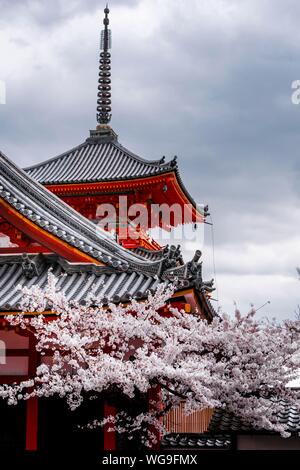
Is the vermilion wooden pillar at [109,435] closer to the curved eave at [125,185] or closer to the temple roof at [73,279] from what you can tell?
the temple roof at [73,279]

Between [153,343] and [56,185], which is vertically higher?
[56,185]

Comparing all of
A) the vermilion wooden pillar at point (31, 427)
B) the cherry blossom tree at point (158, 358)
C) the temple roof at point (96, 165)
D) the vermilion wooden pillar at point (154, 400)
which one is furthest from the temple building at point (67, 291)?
the temple roof at point (96, 165)

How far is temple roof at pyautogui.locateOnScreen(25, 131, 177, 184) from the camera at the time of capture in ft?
101

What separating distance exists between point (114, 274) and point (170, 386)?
9.68 feet

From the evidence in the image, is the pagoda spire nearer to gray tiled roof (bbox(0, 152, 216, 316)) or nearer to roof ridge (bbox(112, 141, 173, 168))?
roof ridge (bbox(112, 141, 173, 168))

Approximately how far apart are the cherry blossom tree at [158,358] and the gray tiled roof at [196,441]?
133 cm

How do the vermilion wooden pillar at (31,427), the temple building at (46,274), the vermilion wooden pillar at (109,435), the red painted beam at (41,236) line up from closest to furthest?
the temple building at (46,274), the vermilion wooden pillar at (109,435), the vermilion wooden pillar at (31,427), the red painted beam at (41,236)

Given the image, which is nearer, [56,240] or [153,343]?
[153,343]

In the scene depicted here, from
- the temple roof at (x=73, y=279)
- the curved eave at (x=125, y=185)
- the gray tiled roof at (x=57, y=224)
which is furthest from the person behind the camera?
the curved eave at (x=125, y=185)

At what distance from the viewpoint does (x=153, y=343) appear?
1389 centimetres

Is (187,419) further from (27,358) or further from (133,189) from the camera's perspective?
(133,189)

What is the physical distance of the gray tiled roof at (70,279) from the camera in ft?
46.6

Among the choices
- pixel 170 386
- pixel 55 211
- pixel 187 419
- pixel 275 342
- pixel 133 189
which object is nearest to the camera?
pixel 170 386
